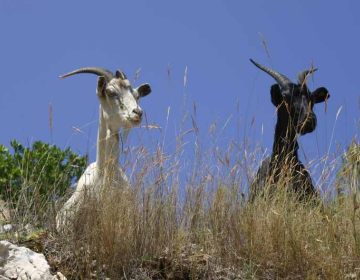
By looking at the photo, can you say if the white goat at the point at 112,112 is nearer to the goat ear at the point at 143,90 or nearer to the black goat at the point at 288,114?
the goat ear at the point at 143,90

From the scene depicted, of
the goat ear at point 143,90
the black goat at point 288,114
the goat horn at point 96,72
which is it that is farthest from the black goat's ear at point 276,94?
the goat horn at point 96,72

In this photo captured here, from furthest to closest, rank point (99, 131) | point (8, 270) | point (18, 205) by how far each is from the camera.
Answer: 1. point (99, 131)
2. point (18, 205)
3. point (8, 270)

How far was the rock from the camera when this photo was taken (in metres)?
4.99

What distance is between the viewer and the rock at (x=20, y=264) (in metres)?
4.99

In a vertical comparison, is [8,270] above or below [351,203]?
below

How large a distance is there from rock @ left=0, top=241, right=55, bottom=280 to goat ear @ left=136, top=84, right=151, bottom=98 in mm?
3852

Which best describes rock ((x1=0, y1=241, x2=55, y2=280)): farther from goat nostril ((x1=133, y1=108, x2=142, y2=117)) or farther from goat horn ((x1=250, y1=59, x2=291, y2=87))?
goat horn ((x1=250, y1=59, x2=291, y2=87))

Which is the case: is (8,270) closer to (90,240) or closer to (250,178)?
(90,240)

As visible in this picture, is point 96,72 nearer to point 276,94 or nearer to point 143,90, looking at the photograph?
point 143,90

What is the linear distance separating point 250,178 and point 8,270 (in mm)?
2107

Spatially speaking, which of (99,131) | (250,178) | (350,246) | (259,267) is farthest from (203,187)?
(99,131)

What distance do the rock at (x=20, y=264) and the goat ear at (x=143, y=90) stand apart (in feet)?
12.6

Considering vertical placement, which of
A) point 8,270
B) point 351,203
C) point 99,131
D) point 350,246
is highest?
point 99,131

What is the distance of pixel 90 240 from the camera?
5.37 meters
